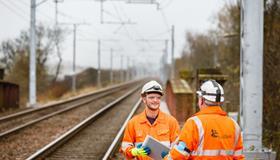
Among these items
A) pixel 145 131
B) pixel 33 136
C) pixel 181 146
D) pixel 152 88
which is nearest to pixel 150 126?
pixel 145 131

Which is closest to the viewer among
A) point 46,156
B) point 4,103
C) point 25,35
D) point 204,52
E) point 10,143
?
point 46,156

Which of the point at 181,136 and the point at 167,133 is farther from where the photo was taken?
the point at 167,133

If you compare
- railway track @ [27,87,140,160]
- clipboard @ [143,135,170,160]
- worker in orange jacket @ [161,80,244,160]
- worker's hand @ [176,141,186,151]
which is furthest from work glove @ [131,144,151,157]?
railway track @ [27,87,140,160]

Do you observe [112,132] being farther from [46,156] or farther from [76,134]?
[46,156]

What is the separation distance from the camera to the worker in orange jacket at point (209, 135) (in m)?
3.76

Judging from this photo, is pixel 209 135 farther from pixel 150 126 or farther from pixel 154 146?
pixel 150 126

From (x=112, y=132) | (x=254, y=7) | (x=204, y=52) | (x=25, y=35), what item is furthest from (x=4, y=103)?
(x=25, y=35)

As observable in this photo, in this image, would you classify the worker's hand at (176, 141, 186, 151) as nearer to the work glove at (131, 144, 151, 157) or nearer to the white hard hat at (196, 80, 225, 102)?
the white hard hat at (196, 80, 225, 102)

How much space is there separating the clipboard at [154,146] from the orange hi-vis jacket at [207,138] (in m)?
0.65

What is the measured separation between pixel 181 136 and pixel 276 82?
27.1ft

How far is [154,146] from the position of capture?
177 inches

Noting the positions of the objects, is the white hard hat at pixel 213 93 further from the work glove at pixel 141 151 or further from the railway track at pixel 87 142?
the railway track at pixel 87 142

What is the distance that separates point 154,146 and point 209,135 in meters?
0.90

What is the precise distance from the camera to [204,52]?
46.0 meters
